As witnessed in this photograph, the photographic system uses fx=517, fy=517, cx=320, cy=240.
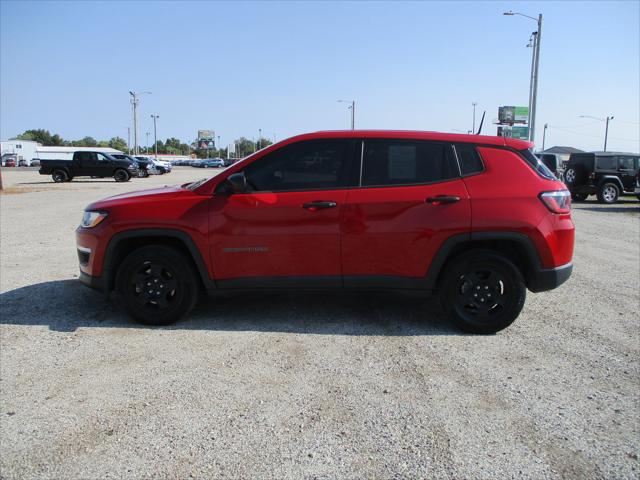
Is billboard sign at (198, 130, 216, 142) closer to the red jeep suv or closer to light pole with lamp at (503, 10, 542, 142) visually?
light pole with lamp at (503, 10, 542, 142)

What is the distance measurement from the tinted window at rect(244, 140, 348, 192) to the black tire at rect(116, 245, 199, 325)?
1043 millimetres

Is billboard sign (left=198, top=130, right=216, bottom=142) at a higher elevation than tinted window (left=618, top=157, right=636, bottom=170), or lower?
higher

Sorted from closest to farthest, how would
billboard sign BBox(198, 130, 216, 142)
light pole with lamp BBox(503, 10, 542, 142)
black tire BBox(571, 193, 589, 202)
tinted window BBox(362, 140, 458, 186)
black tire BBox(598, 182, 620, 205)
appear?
1. tinted window BBox(362, 140, 458, 186)
2. black tire BBox(598, 182, 620, 205)
3. black tire BBox(571, 193, 589, 202)
4. light pole with lamp BBox(503, 10, 542, 142)
5. billboard sign BBox(198, 130, 216, 142)

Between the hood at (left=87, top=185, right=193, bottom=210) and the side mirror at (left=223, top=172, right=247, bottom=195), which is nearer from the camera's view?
the side mirror at (left=223, top=172, right=247, bottom=195)

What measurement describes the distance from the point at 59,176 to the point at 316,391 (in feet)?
107

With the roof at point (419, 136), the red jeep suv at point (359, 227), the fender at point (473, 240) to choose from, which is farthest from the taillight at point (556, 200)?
the roof at point (419, 136)

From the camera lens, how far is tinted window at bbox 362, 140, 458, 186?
4.71 metres

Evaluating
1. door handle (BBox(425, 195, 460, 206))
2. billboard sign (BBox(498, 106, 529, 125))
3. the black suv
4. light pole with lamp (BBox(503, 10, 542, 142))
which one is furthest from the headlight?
billboard sign (BBox(498, 106, 529, 125))

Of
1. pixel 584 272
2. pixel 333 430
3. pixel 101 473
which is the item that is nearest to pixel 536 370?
pixel 333 430

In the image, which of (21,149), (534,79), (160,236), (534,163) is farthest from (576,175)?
(21,149)

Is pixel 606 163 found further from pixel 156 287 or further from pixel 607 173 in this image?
pixel 156 287

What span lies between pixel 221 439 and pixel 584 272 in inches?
242

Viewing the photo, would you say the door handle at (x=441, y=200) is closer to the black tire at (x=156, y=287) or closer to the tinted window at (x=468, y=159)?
the tinted window at (x=468, y=159)

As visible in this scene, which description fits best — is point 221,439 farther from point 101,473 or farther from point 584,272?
point 584,272
